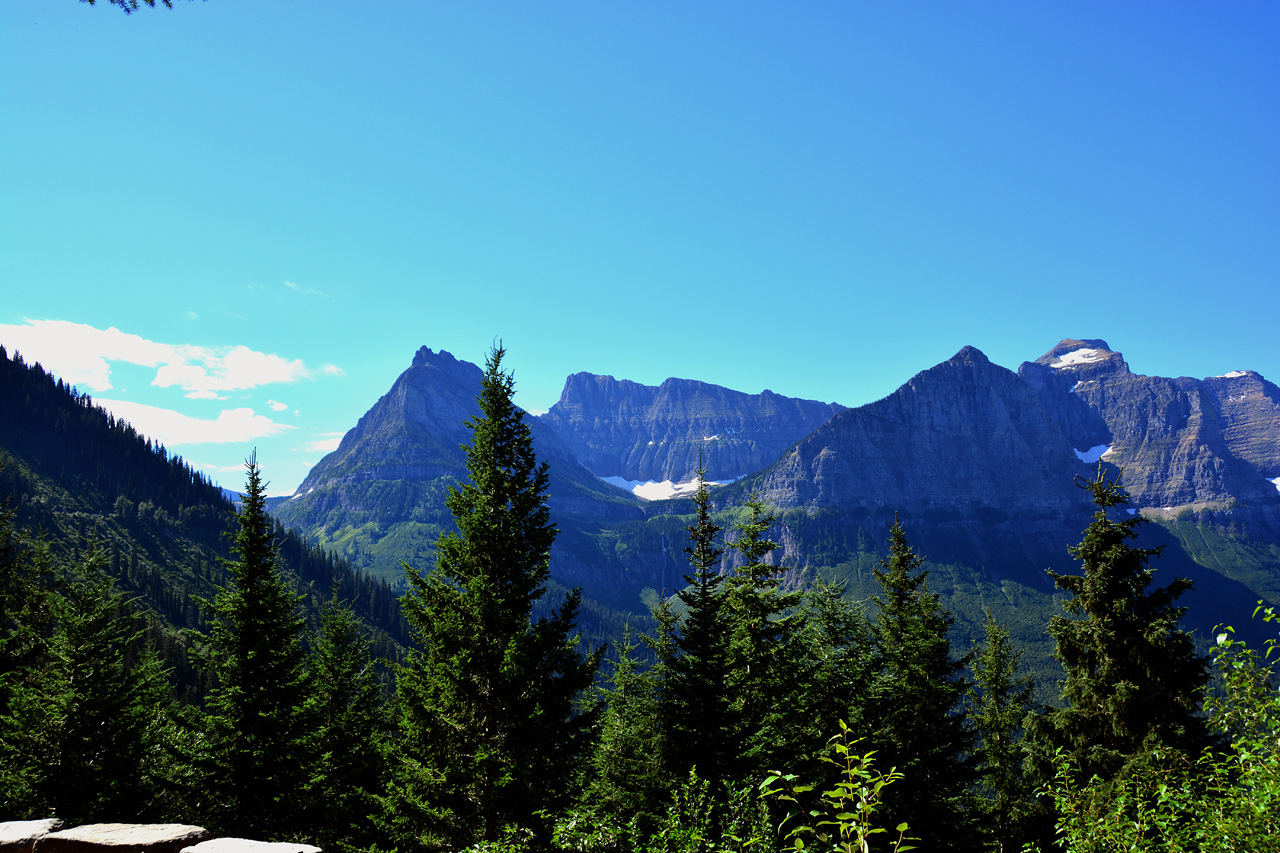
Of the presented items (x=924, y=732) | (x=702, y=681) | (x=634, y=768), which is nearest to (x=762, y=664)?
(x=702, y=681)

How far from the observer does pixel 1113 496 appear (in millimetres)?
22656

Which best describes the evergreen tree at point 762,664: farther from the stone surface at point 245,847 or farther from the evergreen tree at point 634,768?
the stone surface at point 245,847

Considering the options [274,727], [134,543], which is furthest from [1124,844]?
[134,543]

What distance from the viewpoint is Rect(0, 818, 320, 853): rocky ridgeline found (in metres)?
8.89

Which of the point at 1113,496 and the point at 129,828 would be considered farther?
the point at 1113,496

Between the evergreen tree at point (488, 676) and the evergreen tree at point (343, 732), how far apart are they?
7620 mm

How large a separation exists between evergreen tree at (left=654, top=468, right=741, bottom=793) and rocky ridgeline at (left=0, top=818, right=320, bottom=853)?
16141mm

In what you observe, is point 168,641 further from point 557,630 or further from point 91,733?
point 557,630

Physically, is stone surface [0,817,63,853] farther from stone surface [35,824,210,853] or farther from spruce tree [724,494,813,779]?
spruce tree [724,494,813,779]

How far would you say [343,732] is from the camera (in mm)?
33094

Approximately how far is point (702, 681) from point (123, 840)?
18225 mm

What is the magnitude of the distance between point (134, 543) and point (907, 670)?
202 metres

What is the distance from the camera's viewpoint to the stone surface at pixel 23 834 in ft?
30.3

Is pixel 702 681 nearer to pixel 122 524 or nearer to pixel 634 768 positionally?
pixel 634 768
